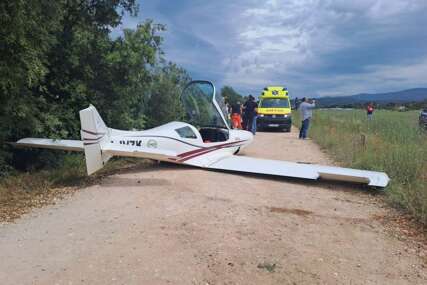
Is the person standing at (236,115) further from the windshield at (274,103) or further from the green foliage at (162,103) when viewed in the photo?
the windshield at (274,103)

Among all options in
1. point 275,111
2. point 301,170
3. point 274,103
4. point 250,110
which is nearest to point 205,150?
point 301,170

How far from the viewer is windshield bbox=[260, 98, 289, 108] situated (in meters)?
26.1

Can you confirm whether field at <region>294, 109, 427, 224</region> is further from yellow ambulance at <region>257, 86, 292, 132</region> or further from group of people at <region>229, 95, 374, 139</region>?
yellow ambulance at <region>257, 86, 292, 132</region>

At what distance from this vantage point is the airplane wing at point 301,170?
924 cm

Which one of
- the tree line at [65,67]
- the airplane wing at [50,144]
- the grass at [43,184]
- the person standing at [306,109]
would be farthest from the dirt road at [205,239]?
the person standing at [306,109]

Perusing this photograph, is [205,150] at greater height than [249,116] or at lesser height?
lesser

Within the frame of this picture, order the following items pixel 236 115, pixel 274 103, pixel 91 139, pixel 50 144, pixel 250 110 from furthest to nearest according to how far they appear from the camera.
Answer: pixel 274 103 < pixel 250 110 < pixel 236 115 < pixel 50 144 < pixel 91 139

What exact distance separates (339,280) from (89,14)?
11.7 metres

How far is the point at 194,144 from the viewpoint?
36.1 feet

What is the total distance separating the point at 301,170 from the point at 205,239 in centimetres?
511

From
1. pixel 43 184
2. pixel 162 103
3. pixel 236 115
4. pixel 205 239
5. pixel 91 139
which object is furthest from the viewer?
pixel 236 115

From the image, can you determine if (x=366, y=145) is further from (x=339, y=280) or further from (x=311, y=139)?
(x=339, y=280)

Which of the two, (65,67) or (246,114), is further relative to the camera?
(246,114)

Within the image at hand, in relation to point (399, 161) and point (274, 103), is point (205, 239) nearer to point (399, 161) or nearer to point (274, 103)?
point (399, 161)
